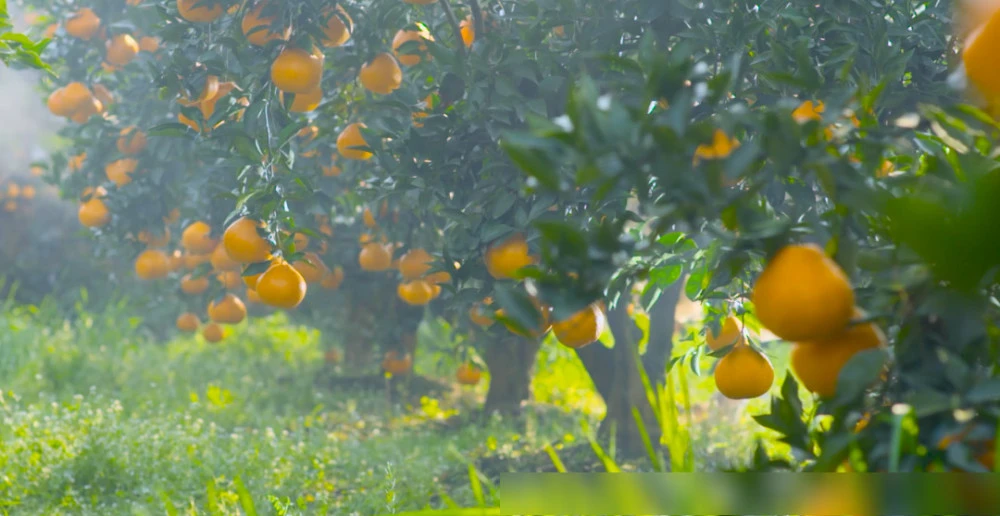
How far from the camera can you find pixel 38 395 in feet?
15.4

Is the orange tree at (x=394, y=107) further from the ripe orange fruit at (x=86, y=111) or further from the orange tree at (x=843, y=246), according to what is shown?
the orange tree at (x=843, y=246)

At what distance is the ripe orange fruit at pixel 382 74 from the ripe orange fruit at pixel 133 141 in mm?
1440

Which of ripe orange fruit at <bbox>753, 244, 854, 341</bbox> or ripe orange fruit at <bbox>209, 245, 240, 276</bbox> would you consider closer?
ripe orange fruit at <bbox>753, 244, 854, 341</bbox>

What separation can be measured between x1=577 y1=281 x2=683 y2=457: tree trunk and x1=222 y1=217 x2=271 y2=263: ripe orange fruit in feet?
6.62

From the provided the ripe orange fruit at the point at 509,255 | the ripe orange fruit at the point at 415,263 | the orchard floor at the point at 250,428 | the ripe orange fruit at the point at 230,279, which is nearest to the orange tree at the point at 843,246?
the orchard floor at the point at 250,428

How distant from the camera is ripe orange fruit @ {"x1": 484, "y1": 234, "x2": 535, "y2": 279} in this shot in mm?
2186

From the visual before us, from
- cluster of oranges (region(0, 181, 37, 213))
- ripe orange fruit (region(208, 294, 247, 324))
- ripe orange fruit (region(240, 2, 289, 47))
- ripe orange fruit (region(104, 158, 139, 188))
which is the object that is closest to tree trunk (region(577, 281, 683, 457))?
ripe orange fruit (region(208, 294, 247, 324))

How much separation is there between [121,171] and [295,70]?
5.52ft

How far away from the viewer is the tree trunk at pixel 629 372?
13.7 ft

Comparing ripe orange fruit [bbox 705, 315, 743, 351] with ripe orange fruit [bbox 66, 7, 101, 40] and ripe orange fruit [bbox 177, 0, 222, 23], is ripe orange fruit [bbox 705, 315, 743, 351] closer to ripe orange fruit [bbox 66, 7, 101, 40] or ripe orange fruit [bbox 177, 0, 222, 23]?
ripe orange fruit [bbox 177, 0, 222, 23]

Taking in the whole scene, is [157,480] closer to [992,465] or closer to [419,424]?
[419,424]

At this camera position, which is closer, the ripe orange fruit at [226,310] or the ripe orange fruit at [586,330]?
the ripe orange fruit at [586,330]

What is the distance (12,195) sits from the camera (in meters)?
7.48

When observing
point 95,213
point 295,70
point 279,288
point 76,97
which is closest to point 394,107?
point 295,70
